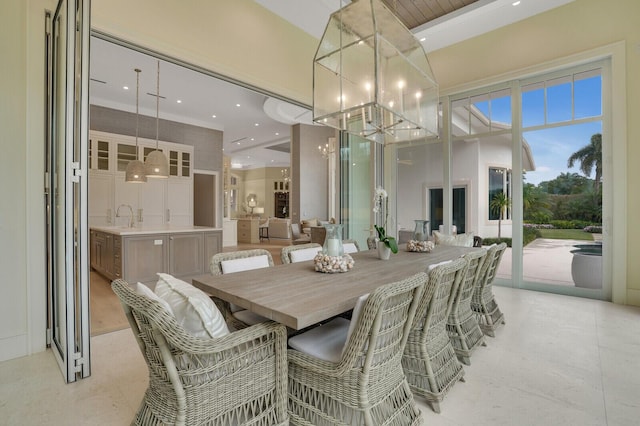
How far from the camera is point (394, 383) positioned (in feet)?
5.42

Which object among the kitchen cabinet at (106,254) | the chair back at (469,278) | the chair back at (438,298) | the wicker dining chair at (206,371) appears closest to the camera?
the wicker dining chair at (206,371)

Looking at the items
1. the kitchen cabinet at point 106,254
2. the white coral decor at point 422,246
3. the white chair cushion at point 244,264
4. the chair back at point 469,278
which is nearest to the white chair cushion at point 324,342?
the white chair cushion at point 244,264

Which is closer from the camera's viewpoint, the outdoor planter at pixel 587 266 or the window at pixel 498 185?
the outdoor planter at pixel 587 266

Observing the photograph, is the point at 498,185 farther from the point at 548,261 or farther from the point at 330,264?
the point at 330,264

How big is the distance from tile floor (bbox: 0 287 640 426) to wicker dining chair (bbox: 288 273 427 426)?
1.24 ft

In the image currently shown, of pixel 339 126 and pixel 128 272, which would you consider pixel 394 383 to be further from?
pixel 128 272

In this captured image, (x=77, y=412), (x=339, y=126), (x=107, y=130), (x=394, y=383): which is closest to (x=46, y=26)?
(x=339, y=126)

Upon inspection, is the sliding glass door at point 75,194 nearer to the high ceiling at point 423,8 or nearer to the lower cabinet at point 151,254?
the lower cabinet at point 151,254

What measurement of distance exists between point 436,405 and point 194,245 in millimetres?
4399

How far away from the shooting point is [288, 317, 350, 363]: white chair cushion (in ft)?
5.33

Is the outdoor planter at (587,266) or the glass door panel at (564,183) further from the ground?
the glass door panel at (564,183)

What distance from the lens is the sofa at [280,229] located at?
41.8 ft

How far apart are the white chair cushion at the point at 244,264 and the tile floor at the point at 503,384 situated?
3.07 ft

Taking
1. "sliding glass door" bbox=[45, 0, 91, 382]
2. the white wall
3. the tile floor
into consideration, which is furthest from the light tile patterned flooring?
the white wall
